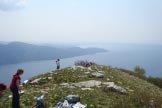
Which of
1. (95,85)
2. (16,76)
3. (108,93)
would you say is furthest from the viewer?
(95,85)

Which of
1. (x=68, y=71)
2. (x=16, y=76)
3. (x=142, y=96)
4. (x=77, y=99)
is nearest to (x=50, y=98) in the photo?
(x=77, y=99)

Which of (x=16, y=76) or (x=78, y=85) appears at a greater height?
(x=16, y=76)

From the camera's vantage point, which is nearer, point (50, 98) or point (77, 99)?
point (77, 99)

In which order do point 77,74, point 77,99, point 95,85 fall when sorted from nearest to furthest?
point 77,99
point 95,85
point 77,74

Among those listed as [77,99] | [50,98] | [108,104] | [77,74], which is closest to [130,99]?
[108,104]

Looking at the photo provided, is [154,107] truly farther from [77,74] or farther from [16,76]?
[77,74]

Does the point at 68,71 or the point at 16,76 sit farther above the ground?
the point at 16,76

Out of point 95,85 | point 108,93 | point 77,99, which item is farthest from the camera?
point 95,85

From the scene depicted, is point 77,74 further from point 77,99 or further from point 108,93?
point 77,99

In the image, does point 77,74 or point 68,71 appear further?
point 68,71
